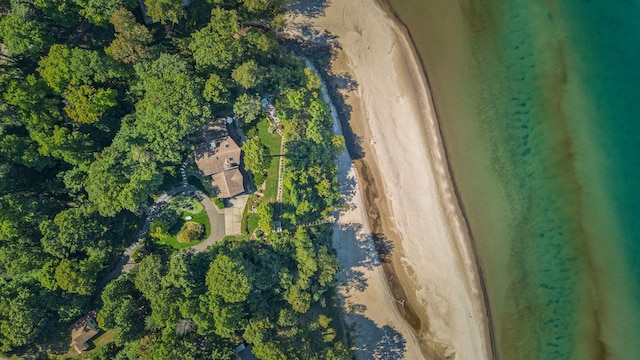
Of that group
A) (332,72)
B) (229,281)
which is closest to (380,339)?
(229,281)

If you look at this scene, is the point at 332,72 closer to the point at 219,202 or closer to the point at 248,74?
the point at 248,74

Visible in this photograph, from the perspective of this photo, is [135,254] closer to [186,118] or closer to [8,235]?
[8,235]

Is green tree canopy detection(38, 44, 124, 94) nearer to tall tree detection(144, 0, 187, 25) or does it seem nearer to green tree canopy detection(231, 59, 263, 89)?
tall tree detection(144, 0, 187, 25)

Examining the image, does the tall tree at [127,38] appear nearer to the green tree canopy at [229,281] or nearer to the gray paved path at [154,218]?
the gray paved path at [154,218]

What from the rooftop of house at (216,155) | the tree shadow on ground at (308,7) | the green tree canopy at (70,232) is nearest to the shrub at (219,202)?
the rooftop of house at (216,155)

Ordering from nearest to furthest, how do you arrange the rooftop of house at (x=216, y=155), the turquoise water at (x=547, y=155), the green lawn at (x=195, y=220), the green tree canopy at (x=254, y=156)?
the green tree canopy at (x=254, y=156), the rooftop of house at (x=216, y=155), the green lawn at (x=195, y=220), the turquoise water at (x=547, y=155)

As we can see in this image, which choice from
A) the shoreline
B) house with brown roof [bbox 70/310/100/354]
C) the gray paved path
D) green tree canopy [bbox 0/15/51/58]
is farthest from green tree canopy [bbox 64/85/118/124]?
the shoreline

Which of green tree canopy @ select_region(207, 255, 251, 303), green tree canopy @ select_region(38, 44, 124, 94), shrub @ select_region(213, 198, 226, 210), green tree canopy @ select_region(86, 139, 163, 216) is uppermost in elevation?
green tree canopy @ select_region(38, 44, 124, 94)
